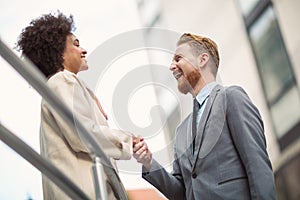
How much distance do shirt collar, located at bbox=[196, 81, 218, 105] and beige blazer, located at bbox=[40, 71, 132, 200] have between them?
0.89 ft

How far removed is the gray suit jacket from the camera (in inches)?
62.1

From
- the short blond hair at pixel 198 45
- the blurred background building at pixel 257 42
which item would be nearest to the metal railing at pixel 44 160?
the short blond hair at pixel 198 45

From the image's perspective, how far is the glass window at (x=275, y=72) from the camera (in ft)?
12.8

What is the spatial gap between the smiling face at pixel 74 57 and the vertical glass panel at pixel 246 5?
2.57 meters

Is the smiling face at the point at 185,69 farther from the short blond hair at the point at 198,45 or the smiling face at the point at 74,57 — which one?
the smiling face at the point at 74,57

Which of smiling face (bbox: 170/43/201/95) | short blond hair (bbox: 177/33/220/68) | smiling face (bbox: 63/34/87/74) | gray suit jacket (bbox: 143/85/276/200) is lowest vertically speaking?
gray suit jacket (bbox: 143/85/276/200)

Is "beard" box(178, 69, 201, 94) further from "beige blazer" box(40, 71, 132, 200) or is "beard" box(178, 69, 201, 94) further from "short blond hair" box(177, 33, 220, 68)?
"beige blazer" box(40, 71, 132, 200)

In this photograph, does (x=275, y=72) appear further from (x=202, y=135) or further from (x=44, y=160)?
(x=44, y=160)

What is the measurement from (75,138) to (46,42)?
35 cm

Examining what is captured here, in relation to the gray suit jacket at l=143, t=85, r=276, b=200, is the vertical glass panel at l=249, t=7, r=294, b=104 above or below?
above

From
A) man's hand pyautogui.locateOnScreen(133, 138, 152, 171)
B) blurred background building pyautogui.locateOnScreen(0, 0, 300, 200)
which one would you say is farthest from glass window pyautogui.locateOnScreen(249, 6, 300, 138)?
man's hand pyautogui.locateOnScreen(133, 138, 152, 171)

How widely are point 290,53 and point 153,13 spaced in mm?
1088

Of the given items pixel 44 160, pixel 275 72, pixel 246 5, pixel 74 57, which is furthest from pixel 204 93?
pixel 246 5

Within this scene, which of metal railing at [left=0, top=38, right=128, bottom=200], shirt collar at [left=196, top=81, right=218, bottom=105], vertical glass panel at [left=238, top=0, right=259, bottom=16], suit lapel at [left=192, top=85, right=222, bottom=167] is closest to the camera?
metal railing at [left=0, top=38, right=128, bottom=200]
